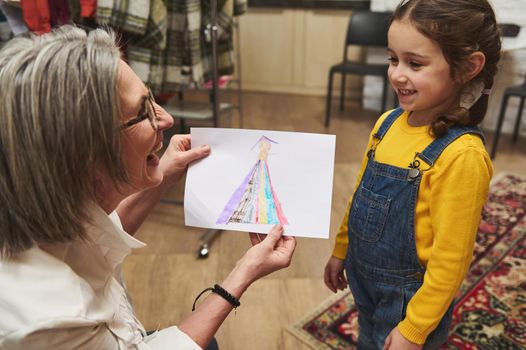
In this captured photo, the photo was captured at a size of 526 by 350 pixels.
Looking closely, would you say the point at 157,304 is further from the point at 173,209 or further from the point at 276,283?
the point at 173,209

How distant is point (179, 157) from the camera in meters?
0.98

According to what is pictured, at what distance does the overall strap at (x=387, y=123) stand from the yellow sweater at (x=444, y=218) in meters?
0.08

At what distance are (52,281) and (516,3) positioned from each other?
2490mm

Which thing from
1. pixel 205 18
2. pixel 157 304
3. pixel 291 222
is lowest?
pixel 157 304

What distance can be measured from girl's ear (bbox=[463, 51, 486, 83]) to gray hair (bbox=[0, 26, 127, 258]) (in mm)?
622

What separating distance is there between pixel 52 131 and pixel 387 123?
0.68m

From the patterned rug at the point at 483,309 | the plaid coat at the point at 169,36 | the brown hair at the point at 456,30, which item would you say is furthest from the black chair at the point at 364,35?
the brown hair at the point at 456,30

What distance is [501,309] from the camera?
1.56 metres

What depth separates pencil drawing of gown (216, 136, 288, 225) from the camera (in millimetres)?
931

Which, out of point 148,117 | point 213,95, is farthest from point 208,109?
point 148,117

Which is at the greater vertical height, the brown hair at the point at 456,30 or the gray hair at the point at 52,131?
the brown hair at the point at 456,30

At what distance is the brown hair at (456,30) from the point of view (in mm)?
751

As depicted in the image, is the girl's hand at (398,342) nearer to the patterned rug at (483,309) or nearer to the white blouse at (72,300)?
the white blouse at (72,300)

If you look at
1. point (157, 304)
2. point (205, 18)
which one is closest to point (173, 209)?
point (157, 304)
